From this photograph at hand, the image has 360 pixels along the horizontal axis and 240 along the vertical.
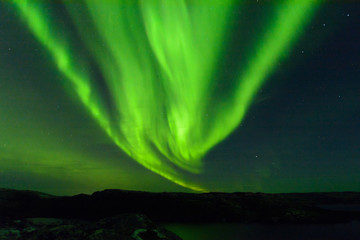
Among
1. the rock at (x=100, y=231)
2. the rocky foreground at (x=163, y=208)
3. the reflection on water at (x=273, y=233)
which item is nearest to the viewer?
Result: the rock at (x=100, y=231)

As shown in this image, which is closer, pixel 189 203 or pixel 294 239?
pixel 294 239

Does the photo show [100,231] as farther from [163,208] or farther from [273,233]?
[163,208]

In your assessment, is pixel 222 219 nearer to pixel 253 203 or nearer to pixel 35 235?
pixel 253 203

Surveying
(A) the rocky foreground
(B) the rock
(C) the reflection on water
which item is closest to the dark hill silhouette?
(A) the rocky foreground

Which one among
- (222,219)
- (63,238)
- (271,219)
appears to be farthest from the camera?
(222,219)

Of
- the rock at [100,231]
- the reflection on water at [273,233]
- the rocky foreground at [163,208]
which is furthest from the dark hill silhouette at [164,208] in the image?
the rock at [100,231]

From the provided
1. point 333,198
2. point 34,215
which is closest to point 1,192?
point 34,215

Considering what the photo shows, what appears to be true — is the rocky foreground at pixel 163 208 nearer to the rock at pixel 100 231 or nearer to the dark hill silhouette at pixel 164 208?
the dark hill silhouette at pixel 164 208

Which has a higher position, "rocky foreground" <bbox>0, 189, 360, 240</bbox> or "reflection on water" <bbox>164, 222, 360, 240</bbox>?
"rocky foreground" <bbox>0, 189, 360, 240</bbox>

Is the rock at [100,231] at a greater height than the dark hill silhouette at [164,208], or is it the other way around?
the dark hill silhouette at [164,208]

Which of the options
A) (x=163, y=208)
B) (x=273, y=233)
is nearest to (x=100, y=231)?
(x=273, y=233)

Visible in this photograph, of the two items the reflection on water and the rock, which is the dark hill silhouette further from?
the rock

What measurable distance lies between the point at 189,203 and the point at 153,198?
13093 millimetres

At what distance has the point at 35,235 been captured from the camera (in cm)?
1187
